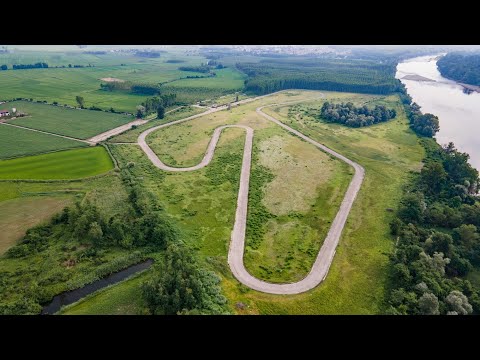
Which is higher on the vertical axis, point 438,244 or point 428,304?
point 438,244

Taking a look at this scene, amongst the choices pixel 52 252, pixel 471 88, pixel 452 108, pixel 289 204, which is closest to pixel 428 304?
pixel 289 204

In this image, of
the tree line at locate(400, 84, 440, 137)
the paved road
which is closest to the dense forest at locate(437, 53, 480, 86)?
the tree line at locate(400, 84, 440, 137)

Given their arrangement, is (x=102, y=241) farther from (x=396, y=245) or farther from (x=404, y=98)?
(x=404, y=98)

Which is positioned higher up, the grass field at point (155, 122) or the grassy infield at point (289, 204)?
the grass field at point (155, 122)

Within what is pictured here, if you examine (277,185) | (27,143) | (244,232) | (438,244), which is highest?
(27,143)

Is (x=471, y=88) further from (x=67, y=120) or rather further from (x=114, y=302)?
(x=114, y=302)

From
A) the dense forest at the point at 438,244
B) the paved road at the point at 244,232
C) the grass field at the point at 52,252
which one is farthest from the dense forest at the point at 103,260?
the dense forest at the point at 438,244

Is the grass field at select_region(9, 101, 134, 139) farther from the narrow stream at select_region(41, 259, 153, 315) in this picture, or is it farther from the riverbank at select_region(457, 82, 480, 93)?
the riverbank at select_region(457, 82, 480, 93)

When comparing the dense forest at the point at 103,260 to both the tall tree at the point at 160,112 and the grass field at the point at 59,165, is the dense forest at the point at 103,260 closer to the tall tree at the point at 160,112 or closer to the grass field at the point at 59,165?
the grass field at the point at 59,165
